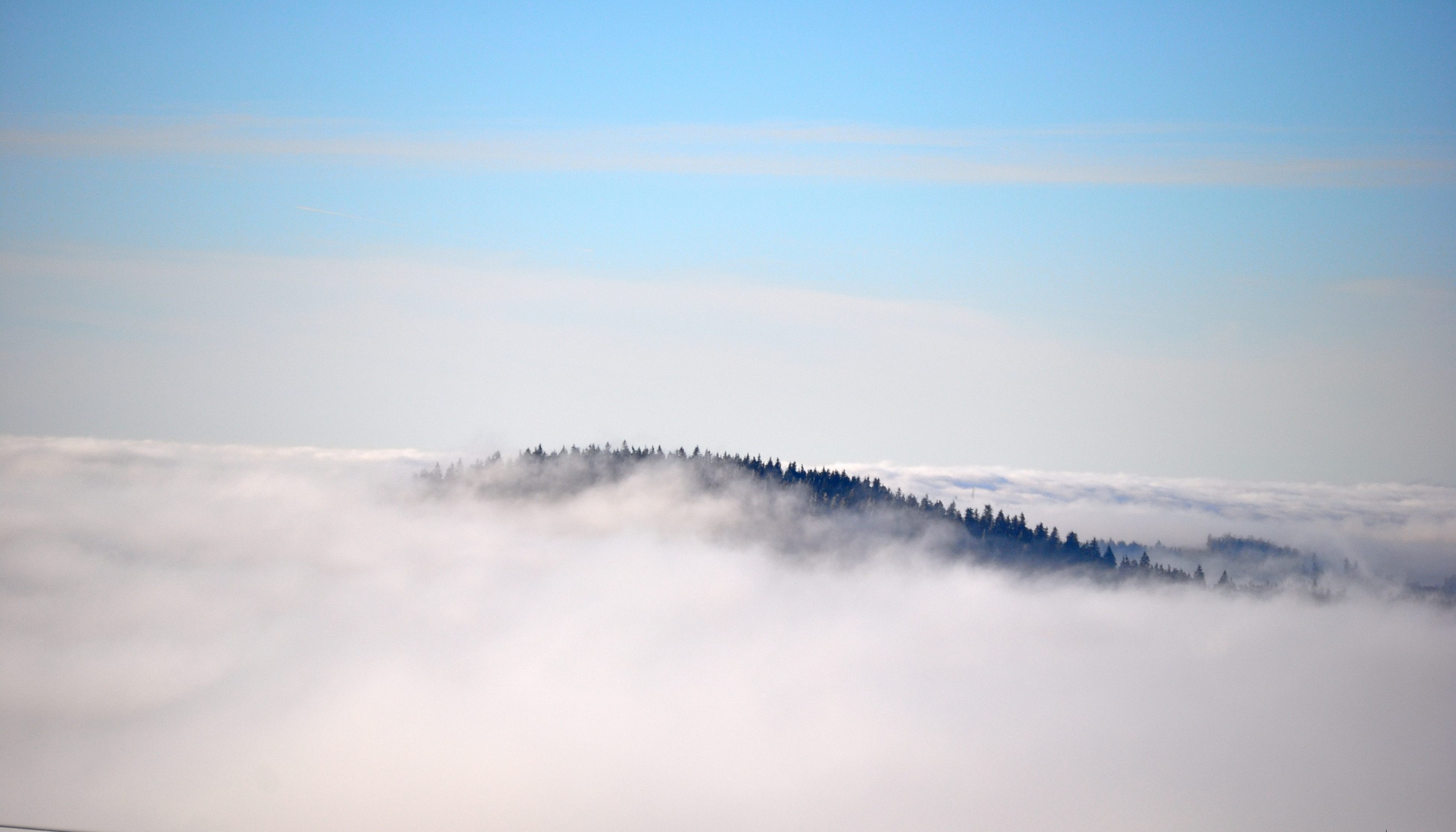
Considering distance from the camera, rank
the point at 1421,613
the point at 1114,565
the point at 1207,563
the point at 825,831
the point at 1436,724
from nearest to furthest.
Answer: the point at 1421,613 < the point at 1207,563 < the point at 1436,724 < the point at 1114,565 < the point at 825,831

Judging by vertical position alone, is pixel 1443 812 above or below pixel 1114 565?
below

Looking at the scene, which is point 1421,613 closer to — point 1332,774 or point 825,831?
point 1332,774

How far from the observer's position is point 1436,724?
158 m

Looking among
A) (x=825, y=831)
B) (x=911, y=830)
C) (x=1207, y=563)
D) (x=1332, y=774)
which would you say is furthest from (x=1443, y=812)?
(x=825, y=831)

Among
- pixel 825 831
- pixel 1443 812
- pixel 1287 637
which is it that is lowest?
pixel 825 831

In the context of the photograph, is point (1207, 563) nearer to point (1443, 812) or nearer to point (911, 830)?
point (1443, 812)

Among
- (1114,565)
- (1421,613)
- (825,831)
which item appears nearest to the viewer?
(1421,613)

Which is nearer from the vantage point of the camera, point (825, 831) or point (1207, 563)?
point (1207, 563)

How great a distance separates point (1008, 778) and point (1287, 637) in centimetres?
6025

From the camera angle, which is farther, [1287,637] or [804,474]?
[804,474]

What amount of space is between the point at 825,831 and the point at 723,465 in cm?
6664

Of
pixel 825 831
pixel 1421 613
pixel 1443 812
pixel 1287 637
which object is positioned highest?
pixel 1421 613

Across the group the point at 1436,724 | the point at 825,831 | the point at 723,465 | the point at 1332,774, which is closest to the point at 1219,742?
the point at 1332,774

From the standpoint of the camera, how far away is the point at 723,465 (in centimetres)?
18900
